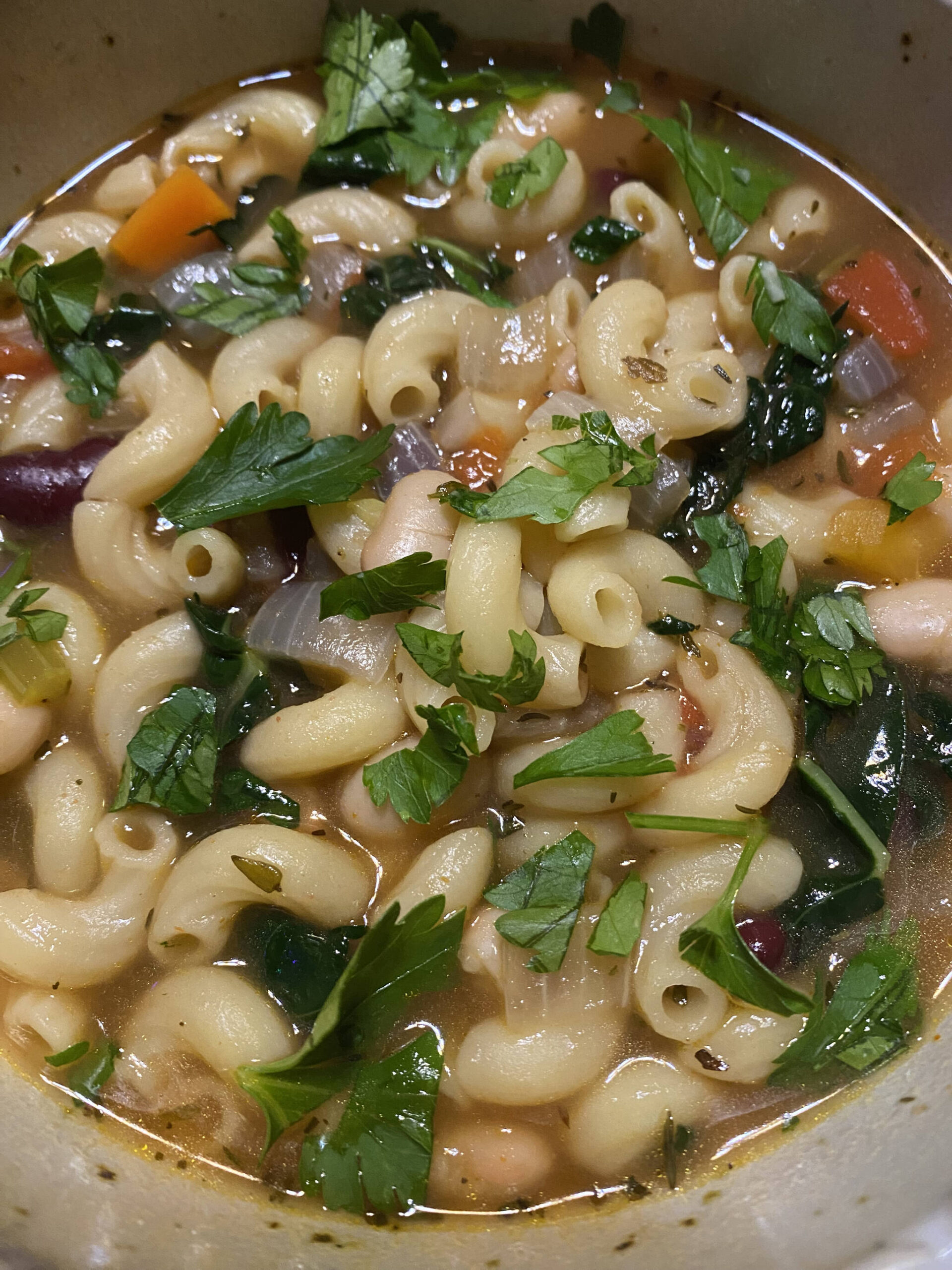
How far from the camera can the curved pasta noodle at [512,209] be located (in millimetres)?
2523

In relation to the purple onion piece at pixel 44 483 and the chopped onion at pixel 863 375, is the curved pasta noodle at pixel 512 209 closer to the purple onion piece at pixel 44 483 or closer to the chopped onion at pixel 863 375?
the chopped onion at pixel 863 375

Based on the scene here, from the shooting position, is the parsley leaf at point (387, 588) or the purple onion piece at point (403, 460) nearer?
the parsley leaf at point (387, 588)

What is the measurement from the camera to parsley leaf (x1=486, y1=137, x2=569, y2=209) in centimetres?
250

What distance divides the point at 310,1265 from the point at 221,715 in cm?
110

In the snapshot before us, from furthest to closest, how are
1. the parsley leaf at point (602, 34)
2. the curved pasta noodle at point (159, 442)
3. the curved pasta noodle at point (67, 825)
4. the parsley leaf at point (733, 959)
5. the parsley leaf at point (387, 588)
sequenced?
the parsley leaf at point (602, 34)
the curved pasta noodle at point (159, 442)
the curved pasta noodle at point (67, 825)
the parsley leaf at point (387, 588)
the parsley leaf at point (733, 959)

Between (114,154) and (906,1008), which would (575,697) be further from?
(114,154)

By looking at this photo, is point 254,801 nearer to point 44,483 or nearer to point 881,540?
point 44,483

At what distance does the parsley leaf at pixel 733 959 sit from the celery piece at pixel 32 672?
139 centimetres

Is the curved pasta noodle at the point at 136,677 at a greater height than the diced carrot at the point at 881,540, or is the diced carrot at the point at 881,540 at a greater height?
the curved pasta noodle at the point at 136,677

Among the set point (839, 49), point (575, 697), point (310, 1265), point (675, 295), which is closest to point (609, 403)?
point (675, 295)

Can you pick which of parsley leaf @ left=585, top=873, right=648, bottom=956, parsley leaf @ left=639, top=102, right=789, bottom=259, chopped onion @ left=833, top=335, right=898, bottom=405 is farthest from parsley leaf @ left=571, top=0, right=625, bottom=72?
parsley leaf @ left=585, top=873, right=648, bottom=956

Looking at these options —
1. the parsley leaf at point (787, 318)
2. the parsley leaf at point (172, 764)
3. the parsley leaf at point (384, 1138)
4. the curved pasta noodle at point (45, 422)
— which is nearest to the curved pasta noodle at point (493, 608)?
the parsley leaf at point (172, 764)

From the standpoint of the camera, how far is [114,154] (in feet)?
8.96

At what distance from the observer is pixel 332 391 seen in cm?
229
